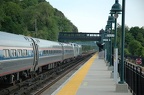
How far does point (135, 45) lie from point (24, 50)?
65306 millimetres

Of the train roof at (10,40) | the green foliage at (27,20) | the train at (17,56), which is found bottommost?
the train at (17,56)

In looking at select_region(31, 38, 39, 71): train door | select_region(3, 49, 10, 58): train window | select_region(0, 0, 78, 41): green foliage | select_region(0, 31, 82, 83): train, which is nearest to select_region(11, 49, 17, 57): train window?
select_region(0, 31, 82, 83): train

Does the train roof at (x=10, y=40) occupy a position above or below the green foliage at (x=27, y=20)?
below

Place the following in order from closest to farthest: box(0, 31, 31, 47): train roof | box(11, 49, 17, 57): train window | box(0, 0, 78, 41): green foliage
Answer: box(0, 31, 31, 47): train roof, box(11, 49, 17, 57): train window, box(0, 0, 78, 41): green foliage

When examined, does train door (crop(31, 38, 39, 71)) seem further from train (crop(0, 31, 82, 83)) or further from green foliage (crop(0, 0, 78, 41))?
green foliage (crop(0, 0, 78, 41))

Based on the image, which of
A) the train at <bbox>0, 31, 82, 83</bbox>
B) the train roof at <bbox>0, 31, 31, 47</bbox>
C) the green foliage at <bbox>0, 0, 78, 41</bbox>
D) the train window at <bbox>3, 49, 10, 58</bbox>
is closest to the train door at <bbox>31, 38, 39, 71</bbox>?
the train at <bbox>0, 31, 82, 83</bbox>

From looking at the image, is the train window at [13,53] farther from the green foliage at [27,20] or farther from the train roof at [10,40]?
the green foliage at [27,20]

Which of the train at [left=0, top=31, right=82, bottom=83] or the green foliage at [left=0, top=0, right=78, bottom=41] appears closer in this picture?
the train at [left=0, top=31, right=82, bottom=83]

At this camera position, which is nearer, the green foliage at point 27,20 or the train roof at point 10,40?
the train roof at point 10,40

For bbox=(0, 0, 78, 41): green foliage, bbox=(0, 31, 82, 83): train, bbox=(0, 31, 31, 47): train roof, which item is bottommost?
bbox=(0, 31, 82, 83): train

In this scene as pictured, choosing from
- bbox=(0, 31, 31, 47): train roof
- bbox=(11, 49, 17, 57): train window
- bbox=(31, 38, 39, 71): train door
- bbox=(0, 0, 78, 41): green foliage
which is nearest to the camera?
bbox=(0, 31, 31, 47): train roof

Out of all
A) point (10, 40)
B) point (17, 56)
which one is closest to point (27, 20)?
point (17, 56)

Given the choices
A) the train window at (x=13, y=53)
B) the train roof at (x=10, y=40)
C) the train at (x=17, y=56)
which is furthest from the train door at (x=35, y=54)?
the train window at (x=13, y=53)

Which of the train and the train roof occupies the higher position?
the train roof
